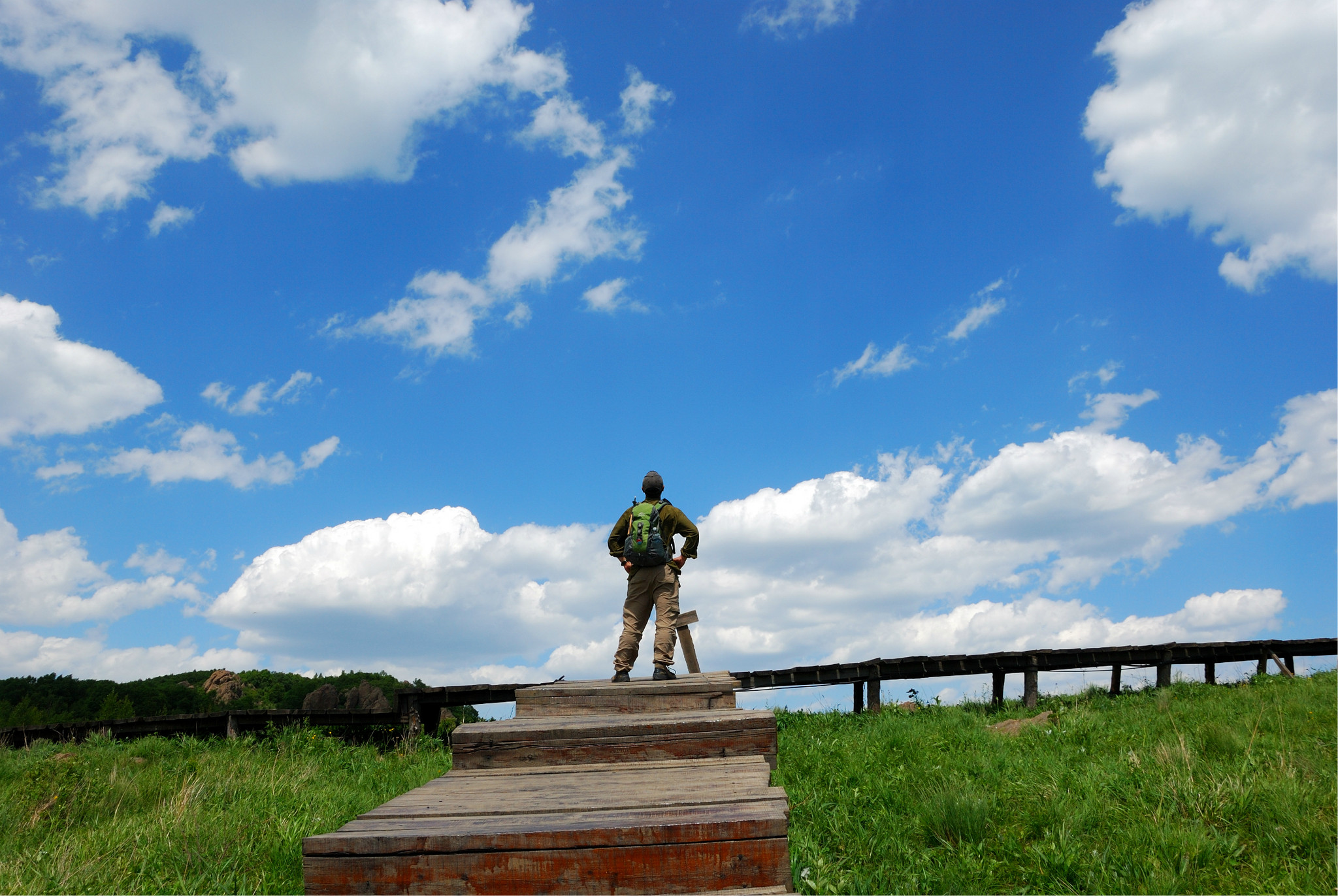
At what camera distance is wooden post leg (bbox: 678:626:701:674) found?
27.1 feet

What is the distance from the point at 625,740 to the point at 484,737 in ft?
2.97

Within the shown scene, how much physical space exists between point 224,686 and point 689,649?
1684 inches

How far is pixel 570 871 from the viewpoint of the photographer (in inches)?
111

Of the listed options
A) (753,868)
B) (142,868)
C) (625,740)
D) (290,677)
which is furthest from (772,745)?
(290,677)

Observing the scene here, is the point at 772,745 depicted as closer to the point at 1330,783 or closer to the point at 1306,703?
the point at 1330,783

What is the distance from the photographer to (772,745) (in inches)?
198

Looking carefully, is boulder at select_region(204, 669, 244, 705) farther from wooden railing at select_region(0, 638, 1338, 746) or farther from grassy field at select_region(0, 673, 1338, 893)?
grassy field at select_region(0, 673, 1338, 893)

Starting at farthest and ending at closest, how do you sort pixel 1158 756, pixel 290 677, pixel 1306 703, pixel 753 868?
pixel 290 677 < pixel 1306 703 < pixel 1158 756 < pixel 753 868

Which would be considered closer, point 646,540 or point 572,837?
point 572,837

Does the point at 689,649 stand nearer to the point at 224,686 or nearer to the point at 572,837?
the point at 572,837

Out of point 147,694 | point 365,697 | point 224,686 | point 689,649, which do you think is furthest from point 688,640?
point 147,694

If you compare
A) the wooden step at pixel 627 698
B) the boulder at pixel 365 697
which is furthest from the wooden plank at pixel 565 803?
the boulder at pixel 365 697

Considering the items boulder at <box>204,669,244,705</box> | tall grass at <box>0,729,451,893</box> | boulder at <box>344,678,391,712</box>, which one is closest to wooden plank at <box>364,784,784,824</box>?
tall grass at <box>0,729,451,893</box>

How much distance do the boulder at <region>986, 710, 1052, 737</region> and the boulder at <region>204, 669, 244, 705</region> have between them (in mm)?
40526
